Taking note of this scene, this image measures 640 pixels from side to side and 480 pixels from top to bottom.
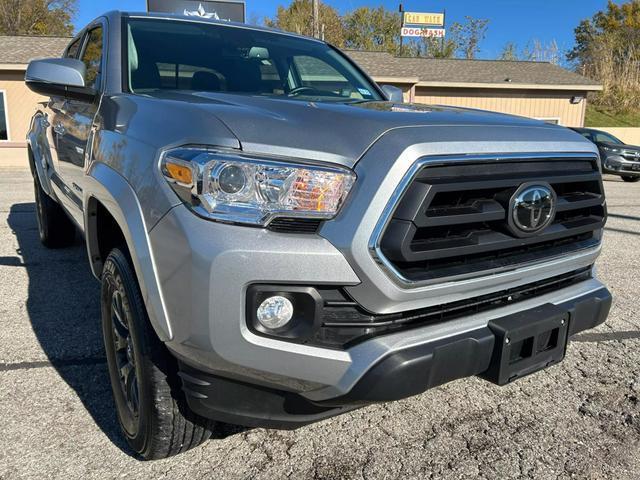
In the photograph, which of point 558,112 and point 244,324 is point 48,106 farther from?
point 558,112

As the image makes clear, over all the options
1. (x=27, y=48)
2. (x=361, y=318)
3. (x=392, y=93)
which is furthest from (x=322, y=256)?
(x=27, y=48)

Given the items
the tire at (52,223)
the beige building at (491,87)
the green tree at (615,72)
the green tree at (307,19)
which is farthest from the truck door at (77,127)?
the green tree at (307,19)

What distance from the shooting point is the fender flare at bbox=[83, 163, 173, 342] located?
69.9 inches

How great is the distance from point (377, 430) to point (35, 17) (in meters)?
41.9

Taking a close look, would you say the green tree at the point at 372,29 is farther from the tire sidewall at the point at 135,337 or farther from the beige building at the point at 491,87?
the tire sidewall at the point at 135,337

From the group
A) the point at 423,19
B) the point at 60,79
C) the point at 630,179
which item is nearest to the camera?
the point at 60,79

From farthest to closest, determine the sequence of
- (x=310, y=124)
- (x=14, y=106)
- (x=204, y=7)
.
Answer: (x=204, y=7) → (x=14, y=106) → (x=310, y=124)

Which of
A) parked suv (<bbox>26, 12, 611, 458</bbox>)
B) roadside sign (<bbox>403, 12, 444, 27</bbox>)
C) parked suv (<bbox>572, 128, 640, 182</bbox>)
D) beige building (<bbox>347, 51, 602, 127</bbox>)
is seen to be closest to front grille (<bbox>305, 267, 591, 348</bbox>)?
parked suv (<bbox>26, 12, 611, 458</bbox>)

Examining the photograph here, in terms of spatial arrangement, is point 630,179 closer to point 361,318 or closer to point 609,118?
point 609,118

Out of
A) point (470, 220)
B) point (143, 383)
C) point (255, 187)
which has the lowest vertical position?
point (143, 383)

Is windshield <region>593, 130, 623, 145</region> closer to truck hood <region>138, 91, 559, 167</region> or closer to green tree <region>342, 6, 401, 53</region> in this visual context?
truck hood <region>138, 91, 559, 167</region>

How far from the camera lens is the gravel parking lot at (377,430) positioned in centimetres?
217

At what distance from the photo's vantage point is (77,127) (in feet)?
10.2

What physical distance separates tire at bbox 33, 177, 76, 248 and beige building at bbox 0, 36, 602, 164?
483 inches
